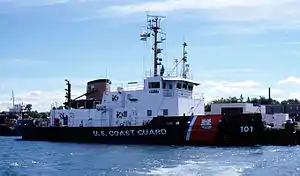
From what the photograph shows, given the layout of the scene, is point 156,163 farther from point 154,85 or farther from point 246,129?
point 154,85

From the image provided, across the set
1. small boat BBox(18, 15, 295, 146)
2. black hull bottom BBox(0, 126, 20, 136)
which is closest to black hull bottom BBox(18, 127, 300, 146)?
small boat BBox(18, 15, 295, 146)

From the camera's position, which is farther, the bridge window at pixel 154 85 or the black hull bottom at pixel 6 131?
the black hull bottom at pixel 6 131

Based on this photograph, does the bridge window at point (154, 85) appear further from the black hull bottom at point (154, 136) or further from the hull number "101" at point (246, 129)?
the hull number "101" at point (246, 129)

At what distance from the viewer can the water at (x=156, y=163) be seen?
78.1 ft

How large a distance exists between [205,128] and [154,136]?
14.2 feet

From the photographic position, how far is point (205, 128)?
128 feet

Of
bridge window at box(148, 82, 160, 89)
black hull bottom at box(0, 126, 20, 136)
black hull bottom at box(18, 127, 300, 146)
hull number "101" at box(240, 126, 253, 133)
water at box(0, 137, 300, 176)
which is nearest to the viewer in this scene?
water at box(0, 137, 300, 176)

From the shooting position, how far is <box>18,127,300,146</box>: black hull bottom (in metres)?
39.1

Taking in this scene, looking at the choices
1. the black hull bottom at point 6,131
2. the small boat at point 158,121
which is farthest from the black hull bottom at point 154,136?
the black hull bottom at point 6,131

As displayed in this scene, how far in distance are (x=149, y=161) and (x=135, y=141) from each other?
13708 millimetres

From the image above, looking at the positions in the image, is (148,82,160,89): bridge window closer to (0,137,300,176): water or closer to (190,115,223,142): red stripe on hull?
(190,115,223,142): red stripe on hull

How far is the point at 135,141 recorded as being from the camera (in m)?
41.8

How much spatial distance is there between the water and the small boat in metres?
4.26

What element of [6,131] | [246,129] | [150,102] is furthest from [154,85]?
[6,131]
